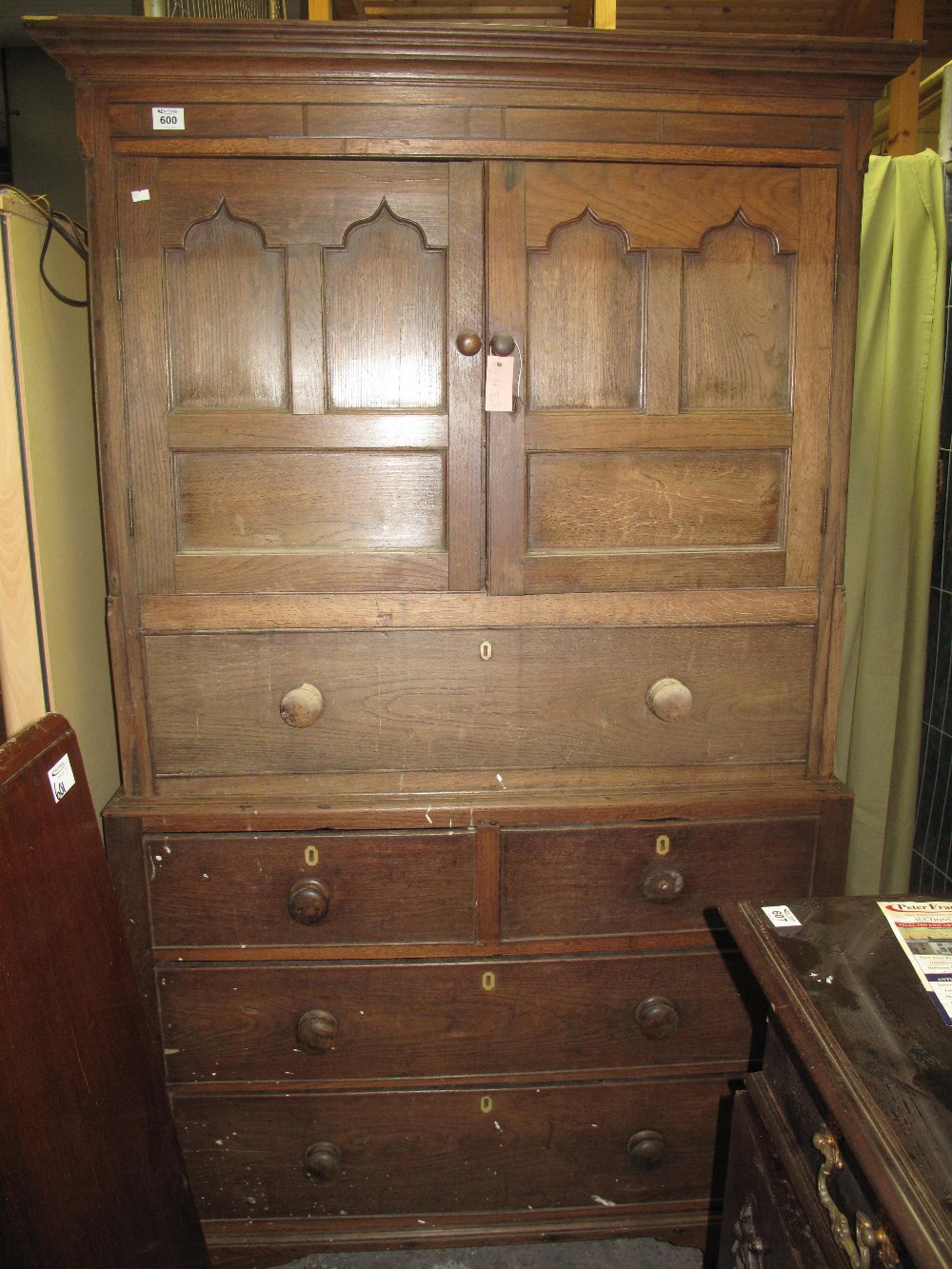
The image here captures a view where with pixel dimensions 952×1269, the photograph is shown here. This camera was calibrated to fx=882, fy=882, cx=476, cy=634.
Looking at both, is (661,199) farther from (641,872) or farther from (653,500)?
(641,872)

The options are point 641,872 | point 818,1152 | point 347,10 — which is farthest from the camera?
point 347,10

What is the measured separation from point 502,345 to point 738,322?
416 millimetres

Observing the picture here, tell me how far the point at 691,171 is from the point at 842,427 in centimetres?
50

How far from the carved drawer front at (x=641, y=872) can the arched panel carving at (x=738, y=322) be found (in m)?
0.77

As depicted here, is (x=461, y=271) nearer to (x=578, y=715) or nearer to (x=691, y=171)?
(x=691, y=171)

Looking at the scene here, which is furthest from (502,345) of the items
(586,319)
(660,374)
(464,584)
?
(464,584)

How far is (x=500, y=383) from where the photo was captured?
1.47 m

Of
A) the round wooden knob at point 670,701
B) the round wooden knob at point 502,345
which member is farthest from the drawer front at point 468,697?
the round wooden knob at point 502,345

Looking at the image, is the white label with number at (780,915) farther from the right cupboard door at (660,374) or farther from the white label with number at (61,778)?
the white label with number at (61,778)

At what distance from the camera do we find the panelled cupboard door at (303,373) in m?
1.43

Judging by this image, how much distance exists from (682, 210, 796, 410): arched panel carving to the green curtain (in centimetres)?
50

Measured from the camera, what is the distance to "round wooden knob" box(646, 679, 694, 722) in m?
1.56

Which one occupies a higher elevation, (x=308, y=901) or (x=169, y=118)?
(x=169, y=118)

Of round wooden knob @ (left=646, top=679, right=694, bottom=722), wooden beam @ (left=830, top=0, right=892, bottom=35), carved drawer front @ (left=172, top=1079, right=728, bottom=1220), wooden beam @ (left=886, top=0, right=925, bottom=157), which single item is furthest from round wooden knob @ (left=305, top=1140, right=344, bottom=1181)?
wooden beam @ (left=830, top=0, right=892, bottom=35)
